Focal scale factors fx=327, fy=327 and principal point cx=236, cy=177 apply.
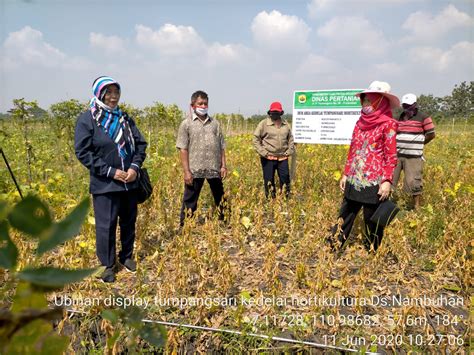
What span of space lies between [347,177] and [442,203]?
1.72 metres

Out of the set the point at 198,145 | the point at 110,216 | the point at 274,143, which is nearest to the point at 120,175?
the point at 110,216

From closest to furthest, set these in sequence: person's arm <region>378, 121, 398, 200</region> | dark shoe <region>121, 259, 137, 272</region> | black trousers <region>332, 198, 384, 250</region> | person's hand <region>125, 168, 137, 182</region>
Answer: person's hand <region>125, 168, 137, 182</region>
person's arm <region>378, 121, 398, 200</region>
dark shoe <region>121, 259, 137, 272</region>
black trousers <region>332, 198, 384, 250</region>

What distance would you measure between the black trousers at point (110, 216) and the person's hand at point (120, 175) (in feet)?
0.50

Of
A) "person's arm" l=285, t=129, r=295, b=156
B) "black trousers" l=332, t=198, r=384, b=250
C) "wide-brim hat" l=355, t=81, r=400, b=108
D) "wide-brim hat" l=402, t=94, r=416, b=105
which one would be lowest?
"black trousers" l=332, t=198, r=384, b=250

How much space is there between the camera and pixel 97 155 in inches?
99.7

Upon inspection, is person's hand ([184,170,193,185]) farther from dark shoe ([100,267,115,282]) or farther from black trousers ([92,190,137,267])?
dark shoe ([100,267,115,282])

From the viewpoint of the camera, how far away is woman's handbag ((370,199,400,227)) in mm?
2744

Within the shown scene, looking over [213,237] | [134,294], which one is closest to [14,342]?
[134,294]

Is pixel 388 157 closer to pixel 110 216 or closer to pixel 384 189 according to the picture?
pixel 384 189

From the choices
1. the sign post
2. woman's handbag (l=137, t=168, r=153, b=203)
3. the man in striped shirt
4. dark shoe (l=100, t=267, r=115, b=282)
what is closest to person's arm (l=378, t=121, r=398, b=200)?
the man in striped shirt

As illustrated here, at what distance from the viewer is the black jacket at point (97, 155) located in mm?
2453

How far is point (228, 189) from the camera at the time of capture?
4.54 metres

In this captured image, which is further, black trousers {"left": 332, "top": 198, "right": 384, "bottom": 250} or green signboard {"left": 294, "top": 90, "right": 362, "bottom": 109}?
green signboard {"left": 294, "top": 90, "right": 362, "bottom": 109}

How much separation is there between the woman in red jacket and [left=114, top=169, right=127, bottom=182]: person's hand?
1.95 meters
